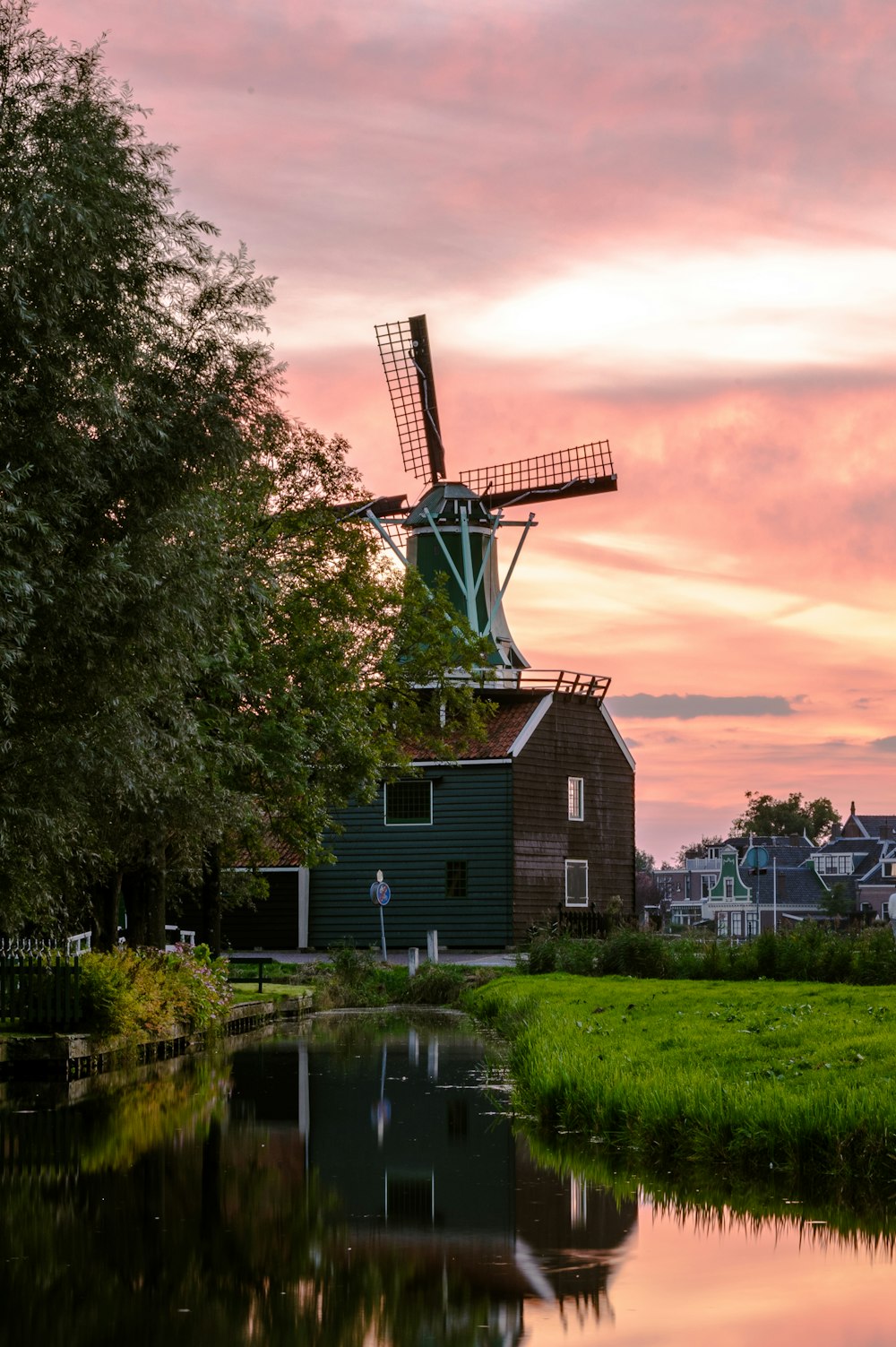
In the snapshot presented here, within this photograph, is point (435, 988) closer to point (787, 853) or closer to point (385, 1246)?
point (385, 1246)

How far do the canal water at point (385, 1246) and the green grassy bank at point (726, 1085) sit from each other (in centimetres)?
56

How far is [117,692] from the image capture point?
17.9 meters

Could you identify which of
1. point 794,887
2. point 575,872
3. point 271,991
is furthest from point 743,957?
point 794,887

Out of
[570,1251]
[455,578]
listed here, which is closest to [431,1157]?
[570,1251]

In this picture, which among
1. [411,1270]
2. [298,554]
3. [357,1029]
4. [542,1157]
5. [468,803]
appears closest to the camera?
[411,1270]

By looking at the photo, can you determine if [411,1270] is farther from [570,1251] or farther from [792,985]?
[792,985]

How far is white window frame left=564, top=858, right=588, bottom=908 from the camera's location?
1955 inches

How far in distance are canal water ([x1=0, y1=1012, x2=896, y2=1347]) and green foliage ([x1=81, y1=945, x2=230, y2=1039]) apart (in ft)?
18.0

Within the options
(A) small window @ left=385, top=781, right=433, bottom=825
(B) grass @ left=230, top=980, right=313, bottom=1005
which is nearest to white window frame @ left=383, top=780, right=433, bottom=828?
(A) small window @ left=385, top=781, right=433, bottom=825

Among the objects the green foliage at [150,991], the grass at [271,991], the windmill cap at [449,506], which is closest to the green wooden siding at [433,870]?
the grass at [271,991]

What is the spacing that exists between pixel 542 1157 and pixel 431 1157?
96 cm

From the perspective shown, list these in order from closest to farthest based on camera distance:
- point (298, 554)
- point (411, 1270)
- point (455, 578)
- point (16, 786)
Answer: point (411, 1270)
point (16, 786)
point (298, 554)
point (455, 578)

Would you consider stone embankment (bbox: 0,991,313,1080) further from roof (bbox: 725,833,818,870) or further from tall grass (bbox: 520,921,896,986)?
roof (bbox: 725,833,818,870)

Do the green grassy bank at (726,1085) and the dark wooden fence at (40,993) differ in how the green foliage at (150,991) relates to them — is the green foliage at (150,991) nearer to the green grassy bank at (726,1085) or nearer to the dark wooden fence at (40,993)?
the dark wooden fence at (40,993)
